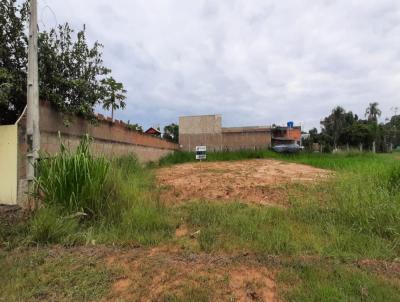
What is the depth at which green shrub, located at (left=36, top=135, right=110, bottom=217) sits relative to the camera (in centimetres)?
485

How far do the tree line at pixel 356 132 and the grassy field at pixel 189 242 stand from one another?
154ft

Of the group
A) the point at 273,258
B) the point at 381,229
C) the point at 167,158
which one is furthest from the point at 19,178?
the point at 167,158

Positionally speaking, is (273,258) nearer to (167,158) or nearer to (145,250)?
(145,250)

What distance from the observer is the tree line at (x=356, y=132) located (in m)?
53.0

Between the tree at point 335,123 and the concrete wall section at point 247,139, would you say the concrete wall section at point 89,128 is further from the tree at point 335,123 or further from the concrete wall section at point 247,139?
the tree at point 335,123

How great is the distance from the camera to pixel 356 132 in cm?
5353

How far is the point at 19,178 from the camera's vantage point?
17.9ft

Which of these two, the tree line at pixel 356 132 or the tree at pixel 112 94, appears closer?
the tree at pixel 112 94

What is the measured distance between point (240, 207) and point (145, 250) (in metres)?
2.52

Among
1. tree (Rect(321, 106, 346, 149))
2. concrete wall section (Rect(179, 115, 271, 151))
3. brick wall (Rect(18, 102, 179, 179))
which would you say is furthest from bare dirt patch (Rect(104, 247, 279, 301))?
tree (Rect(321, 106, 346, 149))

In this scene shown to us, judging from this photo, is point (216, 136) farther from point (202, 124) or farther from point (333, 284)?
point (333, 284)

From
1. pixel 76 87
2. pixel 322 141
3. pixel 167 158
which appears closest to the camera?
pixel 76 87

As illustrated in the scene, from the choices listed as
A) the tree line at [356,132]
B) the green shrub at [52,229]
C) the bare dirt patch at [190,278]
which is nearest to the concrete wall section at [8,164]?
the green shrub at [52,229]

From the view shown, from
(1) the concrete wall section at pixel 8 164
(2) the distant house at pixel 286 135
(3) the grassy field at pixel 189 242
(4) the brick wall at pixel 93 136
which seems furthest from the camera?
(2) the distant house at pixel 286 135
